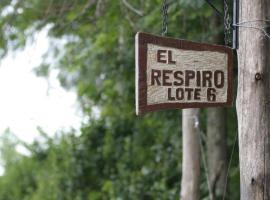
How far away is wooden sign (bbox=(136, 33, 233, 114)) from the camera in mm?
3072

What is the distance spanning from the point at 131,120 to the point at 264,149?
21.4ft

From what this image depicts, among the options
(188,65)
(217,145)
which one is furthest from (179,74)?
(217,145)

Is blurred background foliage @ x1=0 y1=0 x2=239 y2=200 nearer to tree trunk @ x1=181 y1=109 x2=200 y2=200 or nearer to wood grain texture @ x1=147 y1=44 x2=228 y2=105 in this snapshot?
tree trunk @ x1=181 y1=109 x2=200 y2=200

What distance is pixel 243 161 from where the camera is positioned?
3.26 metres

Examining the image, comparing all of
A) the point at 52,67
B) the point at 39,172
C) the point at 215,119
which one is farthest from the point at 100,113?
the point at 215,119

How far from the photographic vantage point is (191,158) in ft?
18.7

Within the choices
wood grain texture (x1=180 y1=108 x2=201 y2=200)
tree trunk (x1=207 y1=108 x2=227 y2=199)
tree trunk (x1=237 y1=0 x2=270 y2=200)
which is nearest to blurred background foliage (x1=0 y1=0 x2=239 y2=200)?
tree trunk (x1=207 y1=108 x2=227 y2=199)

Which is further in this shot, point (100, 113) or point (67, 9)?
point (100, 113)

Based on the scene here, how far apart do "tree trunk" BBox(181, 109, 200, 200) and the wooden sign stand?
234cm

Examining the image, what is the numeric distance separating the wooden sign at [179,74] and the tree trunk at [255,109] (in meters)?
0.12

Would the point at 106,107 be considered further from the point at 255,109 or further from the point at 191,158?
the point at 255,109

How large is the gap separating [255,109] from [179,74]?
473 mm

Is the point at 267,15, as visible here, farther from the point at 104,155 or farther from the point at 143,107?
the point at 104,155

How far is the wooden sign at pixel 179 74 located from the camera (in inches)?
121
